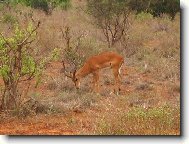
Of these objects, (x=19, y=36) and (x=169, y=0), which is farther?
(x=169, y=0)

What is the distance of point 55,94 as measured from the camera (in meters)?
8.69

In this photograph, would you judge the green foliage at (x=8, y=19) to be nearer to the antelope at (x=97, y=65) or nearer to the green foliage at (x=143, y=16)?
the green foliage at (x=143, y=16)

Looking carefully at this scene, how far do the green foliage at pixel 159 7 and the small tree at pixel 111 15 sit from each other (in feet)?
15.7

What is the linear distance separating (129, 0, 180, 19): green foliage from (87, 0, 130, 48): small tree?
15.7 feet

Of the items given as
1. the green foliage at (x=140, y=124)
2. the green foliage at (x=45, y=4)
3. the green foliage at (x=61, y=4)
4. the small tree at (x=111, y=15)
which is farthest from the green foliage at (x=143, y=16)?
the green foliage at (x=140, y=124)

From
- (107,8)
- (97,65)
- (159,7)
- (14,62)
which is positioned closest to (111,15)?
(107,8)

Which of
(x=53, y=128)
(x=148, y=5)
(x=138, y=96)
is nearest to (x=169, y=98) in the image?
(x=138, y=96)

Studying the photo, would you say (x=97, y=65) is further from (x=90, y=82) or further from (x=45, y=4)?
(x=45, y=4)

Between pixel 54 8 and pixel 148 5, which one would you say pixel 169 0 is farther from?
pixel 54 8

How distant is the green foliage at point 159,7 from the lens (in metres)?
19.4

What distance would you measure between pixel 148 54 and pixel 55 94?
4556 mm

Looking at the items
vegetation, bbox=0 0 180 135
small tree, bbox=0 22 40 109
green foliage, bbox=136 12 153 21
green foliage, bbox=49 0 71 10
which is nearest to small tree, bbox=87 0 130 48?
vegetation, bbox=0 0 180 135

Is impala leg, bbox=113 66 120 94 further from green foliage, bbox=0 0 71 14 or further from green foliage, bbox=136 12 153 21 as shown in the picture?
green foliage, bbox=0 0 71 14

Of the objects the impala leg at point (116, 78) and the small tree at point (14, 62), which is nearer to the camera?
the small tree at point (14, 62)
